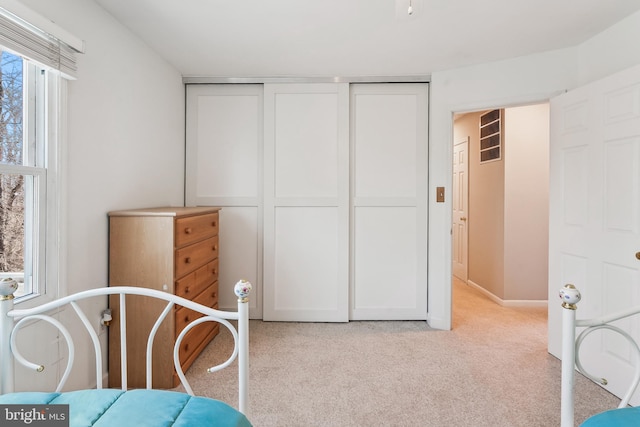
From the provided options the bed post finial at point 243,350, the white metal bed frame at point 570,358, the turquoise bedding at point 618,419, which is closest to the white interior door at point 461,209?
the white metal bed frame at point 570,358

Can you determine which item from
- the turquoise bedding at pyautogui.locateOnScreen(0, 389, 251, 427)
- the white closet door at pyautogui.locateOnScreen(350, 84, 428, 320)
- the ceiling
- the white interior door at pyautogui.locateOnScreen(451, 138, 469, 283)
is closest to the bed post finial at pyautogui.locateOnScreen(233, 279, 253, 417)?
the turquoise bedding at pyautogui.locateOnScreen(0, 389, 251, 427)

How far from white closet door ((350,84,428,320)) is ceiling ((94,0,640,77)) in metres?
0.36

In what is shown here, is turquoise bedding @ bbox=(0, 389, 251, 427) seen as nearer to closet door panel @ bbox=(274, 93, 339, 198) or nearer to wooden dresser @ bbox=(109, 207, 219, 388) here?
wooden dresser @ bbox=(109, 207, 219, 388)

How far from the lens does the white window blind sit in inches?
54.7

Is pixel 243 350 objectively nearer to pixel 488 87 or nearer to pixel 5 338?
pixel 5 338

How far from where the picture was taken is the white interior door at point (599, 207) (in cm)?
196

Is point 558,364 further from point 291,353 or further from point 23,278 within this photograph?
point 23,278

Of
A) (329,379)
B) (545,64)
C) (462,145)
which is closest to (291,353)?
(329,379)

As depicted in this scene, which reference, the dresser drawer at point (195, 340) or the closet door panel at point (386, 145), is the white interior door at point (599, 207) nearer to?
the closet door panel at point (386, 145)

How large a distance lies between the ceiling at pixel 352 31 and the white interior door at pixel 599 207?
1.65 ft

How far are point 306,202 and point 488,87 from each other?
192 centimetres

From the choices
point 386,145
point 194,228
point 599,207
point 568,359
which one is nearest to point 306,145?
point 386,145

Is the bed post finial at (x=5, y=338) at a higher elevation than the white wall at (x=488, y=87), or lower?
lower

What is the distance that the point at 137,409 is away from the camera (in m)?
0.92
